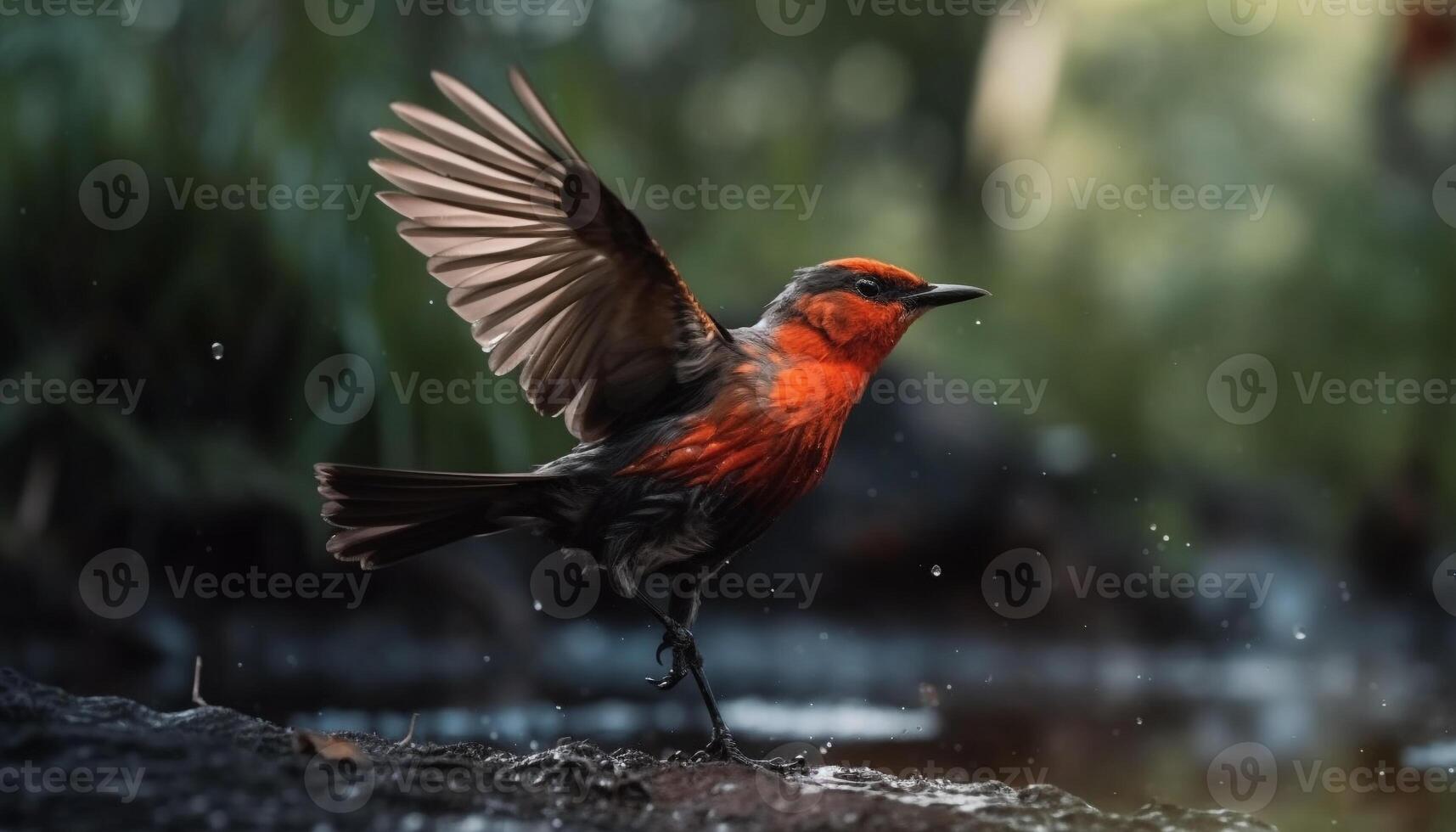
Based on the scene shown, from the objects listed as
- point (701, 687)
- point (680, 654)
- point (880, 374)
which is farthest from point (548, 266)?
point (880, 374)

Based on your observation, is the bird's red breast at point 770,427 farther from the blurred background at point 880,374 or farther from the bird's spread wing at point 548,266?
the blurred background at point 880,374

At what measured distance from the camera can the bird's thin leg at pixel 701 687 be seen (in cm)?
372

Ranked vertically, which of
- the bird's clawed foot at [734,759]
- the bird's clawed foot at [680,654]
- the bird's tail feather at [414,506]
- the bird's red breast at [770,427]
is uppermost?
the bird's red breast at [770,427]

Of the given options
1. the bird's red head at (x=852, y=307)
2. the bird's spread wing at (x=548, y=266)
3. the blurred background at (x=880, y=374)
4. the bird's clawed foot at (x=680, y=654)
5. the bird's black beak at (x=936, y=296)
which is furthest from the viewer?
the blurred background at (x=880, y=374)

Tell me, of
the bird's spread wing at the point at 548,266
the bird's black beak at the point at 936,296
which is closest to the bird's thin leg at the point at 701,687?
the bird's spread wing at the point at 548,266

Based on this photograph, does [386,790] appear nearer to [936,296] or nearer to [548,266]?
[548,266]

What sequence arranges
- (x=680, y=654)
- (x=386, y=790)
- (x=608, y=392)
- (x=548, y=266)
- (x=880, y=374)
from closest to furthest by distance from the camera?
(x=386, y=790) → (x=548, y=266) → (x=680, y=654) → (x=608, y=392) → (x=880, y=374)

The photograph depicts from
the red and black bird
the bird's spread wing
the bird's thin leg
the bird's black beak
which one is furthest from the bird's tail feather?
the bird's black beak

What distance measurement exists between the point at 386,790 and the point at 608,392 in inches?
56.3

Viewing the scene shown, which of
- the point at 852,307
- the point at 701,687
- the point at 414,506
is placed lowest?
the point at 701,687

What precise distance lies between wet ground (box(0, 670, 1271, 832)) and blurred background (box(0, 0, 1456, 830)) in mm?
1571

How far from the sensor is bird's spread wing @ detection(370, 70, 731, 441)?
3385 mm

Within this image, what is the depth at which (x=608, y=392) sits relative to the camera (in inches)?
154

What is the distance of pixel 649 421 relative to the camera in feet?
12.7
